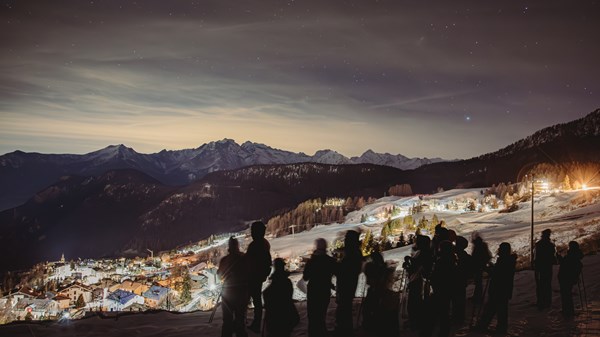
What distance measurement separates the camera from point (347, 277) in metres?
7.76

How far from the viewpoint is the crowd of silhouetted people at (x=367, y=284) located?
7.06 m

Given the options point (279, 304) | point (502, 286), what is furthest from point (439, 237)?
point (279, 304)

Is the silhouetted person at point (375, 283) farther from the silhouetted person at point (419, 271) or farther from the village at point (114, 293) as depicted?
the village at point (114, 293)

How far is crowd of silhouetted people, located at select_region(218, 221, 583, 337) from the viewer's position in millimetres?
7059

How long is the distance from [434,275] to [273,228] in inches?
5471

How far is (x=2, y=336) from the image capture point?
8914 millimetres

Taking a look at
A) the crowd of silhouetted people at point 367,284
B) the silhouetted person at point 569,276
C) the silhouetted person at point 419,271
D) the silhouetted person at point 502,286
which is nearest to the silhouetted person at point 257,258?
the crowd of silhouetted people at point 367,284

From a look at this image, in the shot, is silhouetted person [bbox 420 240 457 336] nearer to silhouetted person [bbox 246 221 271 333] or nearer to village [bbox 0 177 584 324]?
silhouetted person [bbox 246 221 271 333]

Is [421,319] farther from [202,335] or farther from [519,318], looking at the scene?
[202,335]

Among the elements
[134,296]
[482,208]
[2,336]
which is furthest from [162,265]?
[2,336]

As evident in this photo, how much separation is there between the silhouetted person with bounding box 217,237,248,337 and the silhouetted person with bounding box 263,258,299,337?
0.52m

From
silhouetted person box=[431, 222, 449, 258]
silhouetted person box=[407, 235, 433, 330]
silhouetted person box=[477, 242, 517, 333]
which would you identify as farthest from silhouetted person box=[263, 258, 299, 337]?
silhouetted person box=[477, 242, 517, 333]

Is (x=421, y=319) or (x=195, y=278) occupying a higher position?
(x=421, y=319)

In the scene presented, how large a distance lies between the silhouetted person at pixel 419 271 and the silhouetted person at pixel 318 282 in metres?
1.94
